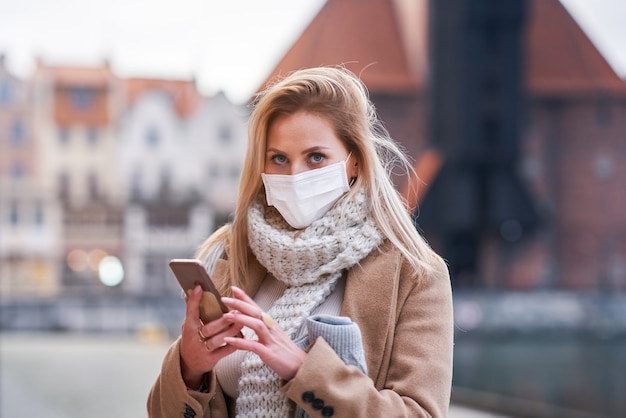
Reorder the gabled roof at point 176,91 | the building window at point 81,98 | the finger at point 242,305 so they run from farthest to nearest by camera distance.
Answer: the gabled roof at point 176,91, the building window at point 81,98, the finger at point 242,305

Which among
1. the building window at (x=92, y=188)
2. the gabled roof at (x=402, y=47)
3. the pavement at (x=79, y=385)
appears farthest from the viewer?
the building window at (x=92, y=188)

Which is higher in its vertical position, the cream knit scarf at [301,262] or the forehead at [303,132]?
the forehead at [303,132]

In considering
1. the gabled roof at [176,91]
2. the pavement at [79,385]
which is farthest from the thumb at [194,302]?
the gabled roof at [176,91]

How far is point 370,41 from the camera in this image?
3469cm

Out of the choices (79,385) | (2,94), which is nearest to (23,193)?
(2,94)

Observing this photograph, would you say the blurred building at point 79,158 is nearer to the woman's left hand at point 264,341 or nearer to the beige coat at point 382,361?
the beige coat at point 382,361

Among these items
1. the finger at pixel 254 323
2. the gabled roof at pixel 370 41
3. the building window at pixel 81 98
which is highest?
the gabled roof at pixel 370 41

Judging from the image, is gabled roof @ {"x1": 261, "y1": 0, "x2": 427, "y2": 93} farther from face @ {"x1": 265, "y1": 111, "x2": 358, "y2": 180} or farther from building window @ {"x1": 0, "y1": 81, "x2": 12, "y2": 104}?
face @ {"x1": 265, "y1": 111, "x2": 358, "y2": 180}

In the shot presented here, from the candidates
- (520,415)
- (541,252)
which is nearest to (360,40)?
(541,252)

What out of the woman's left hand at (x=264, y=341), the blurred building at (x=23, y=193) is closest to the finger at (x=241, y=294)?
the woman's left hand at (x=264, y=341)

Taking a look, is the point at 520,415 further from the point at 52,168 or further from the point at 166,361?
the point at 52,168

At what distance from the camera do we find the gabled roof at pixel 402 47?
1310 inches

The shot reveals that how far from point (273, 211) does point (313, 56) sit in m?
32.2

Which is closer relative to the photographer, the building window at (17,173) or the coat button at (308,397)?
the coat button at (308,397)
